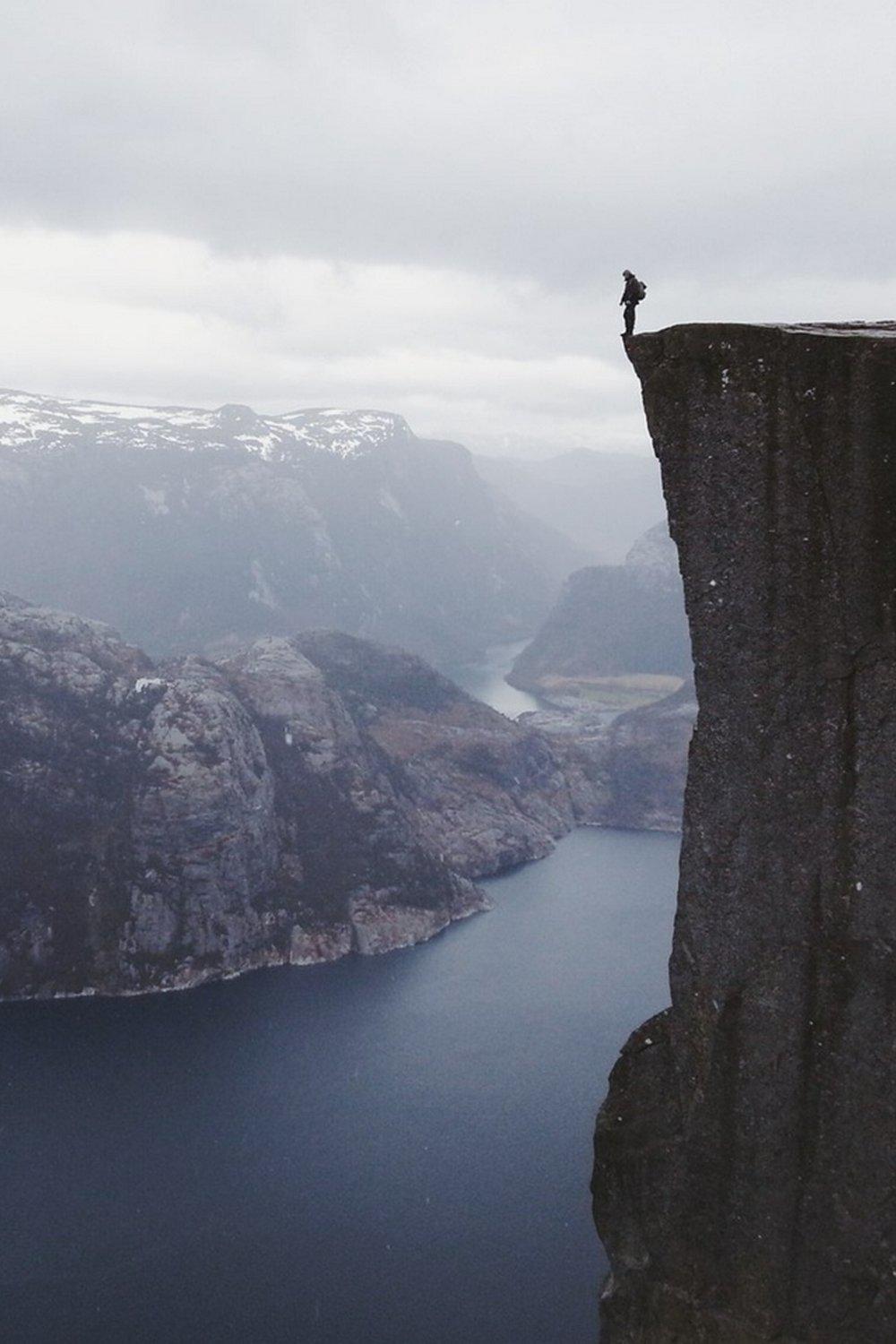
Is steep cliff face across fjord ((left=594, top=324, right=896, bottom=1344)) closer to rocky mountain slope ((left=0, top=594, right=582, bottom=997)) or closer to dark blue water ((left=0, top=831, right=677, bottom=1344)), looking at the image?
dark blue water ((left=0, top=831, right=677, bottom=1344))

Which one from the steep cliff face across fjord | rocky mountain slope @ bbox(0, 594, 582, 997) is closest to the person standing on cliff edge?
the steep cliff face across fjord

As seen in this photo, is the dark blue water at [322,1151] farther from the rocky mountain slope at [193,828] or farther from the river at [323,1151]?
the rocky mountain slope at [193,828]

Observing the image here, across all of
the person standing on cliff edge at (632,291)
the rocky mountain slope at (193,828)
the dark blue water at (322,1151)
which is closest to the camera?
the person standing on cliff edge at (632,291)

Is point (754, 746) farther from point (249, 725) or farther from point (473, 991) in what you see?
point (249, 725)


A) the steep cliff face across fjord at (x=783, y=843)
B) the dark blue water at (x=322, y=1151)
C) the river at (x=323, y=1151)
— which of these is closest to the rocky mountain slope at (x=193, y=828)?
the river at (x=323, y=1151)

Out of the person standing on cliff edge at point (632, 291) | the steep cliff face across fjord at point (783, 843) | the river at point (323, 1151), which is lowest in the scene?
the river at point (323, 1151)

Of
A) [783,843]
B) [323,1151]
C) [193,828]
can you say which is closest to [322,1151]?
[323,1151]
